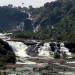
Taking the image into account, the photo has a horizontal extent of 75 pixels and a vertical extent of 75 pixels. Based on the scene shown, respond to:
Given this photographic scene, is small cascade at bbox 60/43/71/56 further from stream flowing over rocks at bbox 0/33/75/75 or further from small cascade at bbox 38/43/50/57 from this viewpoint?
small cascade at bbox 38/43/50/57

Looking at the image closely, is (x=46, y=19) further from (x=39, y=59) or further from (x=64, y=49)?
(x=39, y=59)

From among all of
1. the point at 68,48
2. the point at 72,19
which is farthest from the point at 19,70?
the point at 72,19

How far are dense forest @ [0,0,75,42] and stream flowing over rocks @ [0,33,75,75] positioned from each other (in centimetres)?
1787

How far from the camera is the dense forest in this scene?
127 meters

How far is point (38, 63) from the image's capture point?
72.2m

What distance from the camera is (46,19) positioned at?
522 feet

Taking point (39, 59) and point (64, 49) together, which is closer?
point (39, 59)

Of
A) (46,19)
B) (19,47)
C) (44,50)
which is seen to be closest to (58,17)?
(46,19)

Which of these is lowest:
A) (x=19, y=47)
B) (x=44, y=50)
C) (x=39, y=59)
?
(x=39, y=59)

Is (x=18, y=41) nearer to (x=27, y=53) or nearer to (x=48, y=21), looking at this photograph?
(x=27, y=53)

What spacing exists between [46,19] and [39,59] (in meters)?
81.8

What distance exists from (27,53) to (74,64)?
19602 millimetres

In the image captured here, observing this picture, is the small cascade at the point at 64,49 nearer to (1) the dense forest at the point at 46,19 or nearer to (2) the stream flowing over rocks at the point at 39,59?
(2) the stream flowing over rocks at the point at 39,59

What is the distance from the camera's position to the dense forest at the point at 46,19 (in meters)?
127
